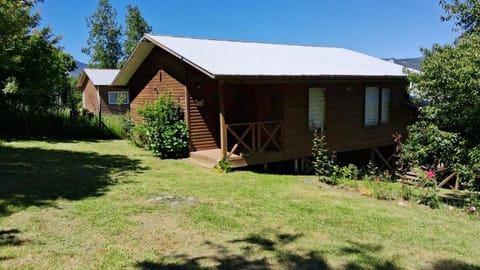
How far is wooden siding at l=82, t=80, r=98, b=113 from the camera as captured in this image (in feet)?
110

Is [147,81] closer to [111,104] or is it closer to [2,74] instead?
[2,74]

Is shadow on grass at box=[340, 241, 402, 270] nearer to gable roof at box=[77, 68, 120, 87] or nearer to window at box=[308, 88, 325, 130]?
window at box=[308, 88, 325, 130]

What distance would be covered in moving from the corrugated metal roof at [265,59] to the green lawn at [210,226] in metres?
3.21

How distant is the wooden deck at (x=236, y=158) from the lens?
10508 millimetres

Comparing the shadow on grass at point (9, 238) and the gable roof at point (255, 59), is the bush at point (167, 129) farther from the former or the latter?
the shadow on grass at point (9, 238)

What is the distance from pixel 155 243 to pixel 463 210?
5.54m

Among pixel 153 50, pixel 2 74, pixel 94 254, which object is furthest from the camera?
pixel 2 74

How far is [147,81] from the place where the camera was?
14359mm

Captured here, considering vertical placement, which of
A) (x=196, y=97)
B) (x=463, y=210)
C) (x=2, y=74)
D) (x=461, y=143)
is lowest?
(x=463, y=210)

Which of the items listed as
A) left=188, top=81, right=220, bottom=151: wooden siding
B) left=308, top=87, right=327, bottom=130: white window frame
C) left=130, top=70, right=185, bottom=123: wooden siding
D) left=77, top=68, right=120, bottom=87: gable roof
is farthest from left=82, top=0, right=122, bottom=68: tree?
left=308, top=87, right=327, bottom=130: white window frame

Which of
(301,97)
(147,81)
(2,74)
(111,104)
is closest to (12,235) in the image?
(301,97)

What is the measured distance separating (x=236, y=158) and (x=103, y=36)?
155 feet

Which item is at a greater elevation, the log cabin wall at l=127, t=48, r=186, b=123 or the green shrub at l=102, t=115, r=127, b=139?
the log cabin wall at l=127, t=48, r=186, b=123

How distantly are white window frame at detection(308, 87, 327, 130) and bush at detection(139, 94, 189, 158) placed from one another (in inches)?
154
